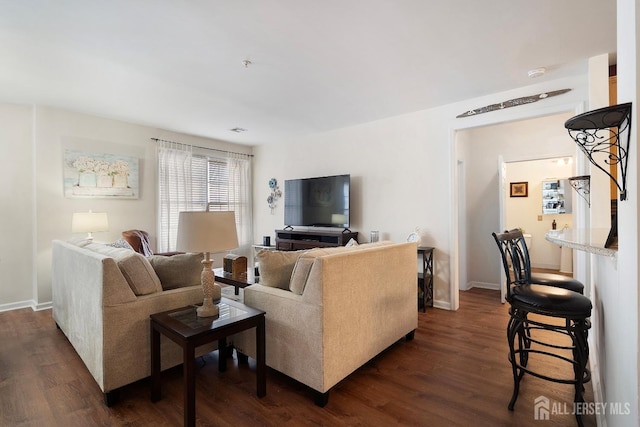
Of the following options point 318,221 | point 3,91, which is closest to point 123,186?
point 3,91

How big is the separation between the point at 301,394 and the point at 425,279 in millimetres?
2362

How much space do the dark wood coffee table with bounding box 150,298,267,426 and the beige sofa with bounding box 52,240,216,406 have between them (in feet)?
0.46

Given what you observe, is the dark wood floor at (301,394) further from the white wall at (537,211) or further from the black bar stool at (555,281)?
the white wall at (537,211)

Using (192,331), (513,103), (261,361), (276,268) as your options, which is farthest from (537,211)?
(192,331)

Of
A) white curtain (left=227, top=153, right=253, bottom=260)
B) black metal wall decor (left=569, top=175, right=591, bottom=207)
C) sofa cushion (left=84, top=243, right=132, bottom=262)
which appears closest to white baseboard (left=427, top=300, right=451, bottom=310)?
black metal wall decor (left=569, top=175, right=591, bottom=207)

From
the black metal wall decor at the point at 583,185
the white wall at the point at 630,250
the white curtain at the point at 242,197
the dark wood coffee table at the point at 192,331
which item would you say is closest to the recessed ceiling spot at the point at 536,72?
the black metal wall decor at the point at 583,185

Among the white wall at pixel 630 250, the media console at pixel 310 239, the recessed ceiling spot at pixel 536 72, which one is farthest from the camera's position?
the media console at pixel 310 239

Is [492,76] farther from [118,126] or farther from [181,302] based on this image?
[118,126]

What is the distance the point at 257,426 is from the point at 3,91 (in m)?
4.51

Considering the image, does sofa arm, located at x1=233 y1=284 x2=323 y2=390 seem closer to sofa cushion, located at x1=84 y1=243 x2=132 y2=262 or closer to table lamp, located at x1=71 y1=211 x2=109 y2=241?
sofa cushion, located at x1=84 y1=243 x2=132 y2=262

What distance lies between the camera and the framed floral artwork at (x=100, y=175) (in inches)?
160

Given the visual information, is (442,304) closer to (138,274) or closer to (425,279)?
(425,279)

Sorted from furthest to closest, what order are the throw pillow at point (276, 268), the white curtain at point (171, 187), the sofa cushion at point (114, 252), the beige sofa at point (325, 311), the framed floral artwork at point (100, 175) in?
the white curtain at point (171, 187)
the framed floral artwork at point (100, 175)
the throw pillow at point (276, 268)
the sofa cushion at point (114, 252)
the beige sofa at point (325, 311)

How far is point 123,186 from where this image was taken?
4.53m
